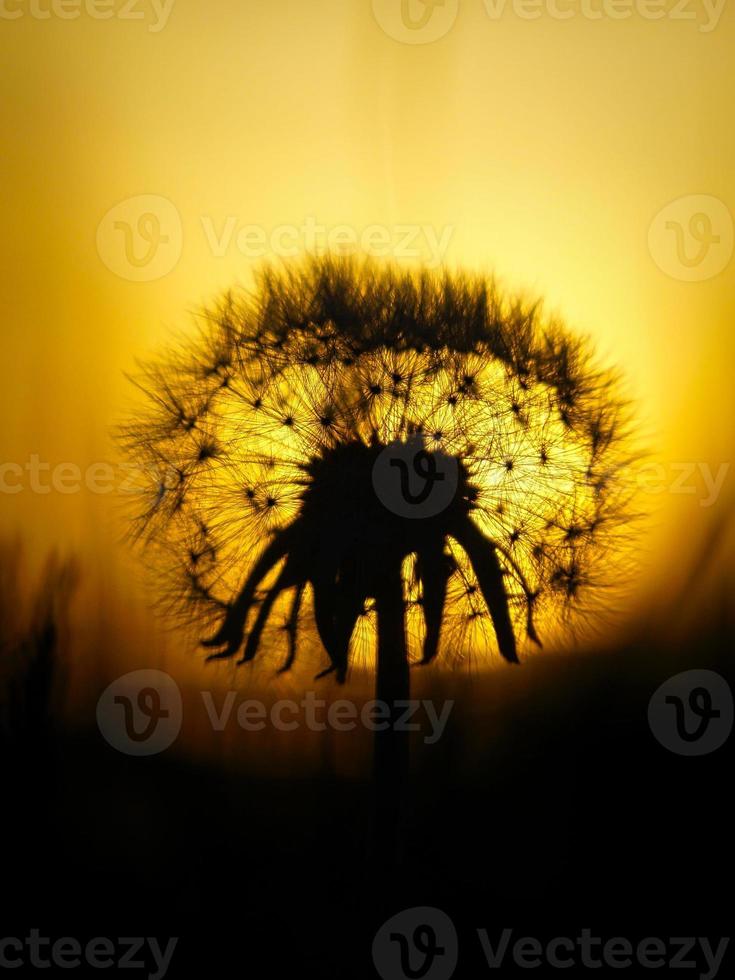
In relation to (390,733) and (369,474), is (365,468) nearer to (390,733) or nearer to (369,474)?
(369,474)

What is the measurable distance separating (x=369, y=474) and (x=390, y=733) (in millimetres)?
559

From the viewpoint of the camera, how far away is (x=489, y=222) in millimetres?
1953

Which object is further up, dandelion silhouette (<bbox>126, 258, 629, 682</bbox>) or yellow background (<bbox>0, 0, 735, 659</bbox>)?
yellow background (<bbox>0, 0, 735, 659</bbox>)

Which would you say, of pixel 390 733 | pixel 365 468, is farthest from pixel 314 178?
pixel 390 733

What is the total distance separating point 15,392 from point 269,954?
4.32ft

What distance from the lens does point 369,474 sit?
1819 millimetres

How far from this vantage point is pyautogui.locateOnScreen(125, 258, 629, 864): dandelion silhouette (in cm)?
182

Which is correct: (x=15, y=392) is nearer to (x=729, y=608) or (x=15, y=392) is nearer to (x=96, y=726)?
(x=96, y=726)

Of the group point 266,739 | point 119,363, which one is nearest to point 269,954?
point 266,739

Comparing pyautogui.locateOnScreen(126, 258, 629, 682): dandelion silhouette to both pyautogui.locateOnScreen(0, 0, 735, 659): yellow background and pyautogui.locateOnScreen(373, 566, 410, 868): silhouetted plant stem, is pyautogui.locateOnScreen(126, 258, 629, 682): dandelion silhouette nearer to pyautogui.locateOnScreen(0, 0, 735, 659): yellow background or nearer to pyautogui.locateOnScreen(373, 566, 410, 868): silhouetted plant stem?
pyautogui.locateOnScreen(373, 566, 410, 868): silhouetted plant stem

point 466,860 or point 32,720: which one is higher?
point 32,720

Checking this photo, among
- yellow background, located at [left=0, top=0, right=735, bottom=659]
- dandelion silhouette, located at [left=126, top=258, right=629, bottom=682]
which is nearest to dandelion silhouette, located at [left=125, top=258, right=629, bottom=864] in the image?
dandelion silhouette, located at [left=126, top=258, right=629, bottom=682]

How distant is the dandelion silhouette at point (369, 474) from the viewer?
1.82 metres

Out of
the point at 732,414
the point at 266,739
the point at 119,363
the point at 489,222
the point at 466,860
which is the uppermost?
the point at 489,222
